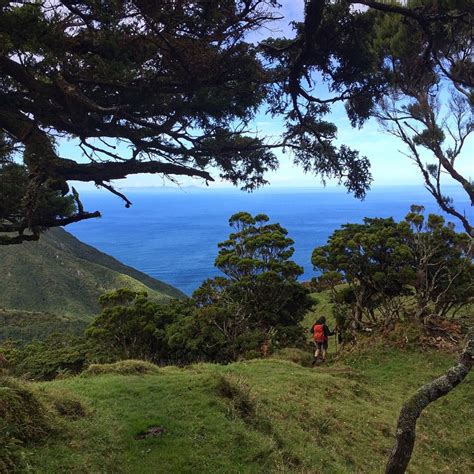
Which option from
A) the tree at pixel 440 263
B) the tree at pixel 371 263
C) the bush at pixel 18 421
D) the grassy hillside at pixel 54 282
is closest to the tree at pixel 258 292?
the tree at pixel 371 263

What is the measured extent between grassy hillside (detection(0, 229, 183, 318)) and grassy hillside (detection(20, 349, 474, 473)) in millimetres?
66843

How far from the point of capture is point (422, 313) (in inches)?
669

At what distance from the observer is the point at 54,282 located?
8112cm

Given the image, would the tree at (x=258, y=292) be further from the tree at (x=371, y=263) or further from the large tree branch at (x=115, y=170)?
the large tree branch at (x=115, y=170)

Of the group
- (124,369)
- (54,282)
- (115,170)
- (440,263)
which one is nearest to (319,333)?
(440,263)

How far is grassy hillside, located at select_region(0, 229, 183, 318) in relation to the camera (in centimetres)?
7444

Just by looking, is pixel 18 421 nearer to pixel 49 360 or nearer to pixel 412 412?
pixel 412 412

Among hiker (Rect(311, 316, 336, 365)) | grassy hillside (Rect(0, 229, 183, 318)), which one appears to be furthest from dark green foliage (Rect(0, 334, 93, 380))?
grassy hillside (Rect(0, 229, 183, 318))

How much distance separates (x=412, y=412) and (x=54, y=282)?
279 feet

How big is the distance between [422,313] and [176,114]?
13.9 meters

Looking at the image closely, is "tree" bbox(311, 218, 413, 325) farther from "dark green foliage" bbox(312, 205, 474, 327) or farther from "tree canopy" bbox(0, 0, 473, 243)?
"tree canopy" bbox(0, 0, 473, 243)

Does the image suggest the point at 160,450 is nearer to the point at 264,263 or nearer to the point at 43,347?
the point at 264,263

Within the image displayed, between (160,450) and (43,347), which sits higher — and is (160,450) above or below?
above

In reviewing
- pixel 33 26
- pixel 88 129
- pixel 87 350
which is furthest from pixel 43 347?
pixel 33 26
